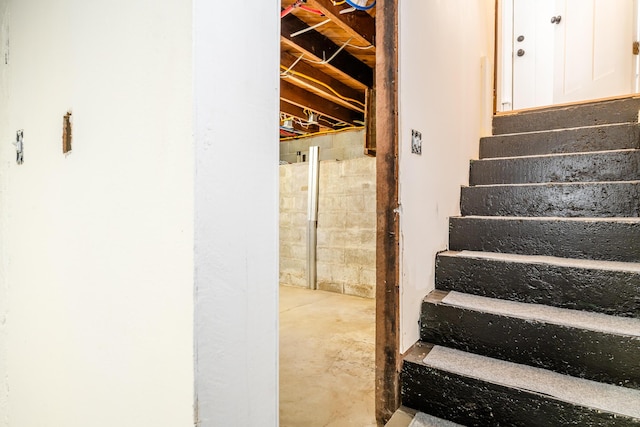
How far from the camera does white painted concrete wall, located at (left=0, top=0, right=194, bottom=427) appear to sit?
1.65 feet

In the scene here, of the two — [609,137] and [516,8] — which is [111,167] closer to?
[609,137]

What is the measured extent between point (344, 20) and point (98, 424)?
2432 mm

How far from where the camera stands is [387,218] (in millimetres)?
1388

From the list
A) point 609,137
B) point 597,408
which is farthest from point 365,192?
point 597,408

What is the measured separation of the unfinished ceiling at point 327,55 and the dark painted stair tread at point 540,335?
1848 mm

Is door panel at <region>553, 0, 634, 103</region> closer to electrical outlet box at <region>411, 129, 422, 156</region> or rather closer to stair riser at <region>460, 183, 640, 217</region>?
stair riser at <region>460, 183, 640, 217</region>

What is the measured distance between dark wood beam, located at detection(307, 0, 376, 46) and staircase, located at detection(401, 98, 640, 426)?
1374 mm

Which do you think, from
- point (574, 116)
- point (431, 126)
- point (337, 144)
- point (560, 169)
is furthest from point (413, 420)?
point (337, 144)

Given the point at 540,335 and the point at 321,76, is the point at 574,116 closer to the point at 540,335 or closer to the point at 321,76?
the point at 540,335

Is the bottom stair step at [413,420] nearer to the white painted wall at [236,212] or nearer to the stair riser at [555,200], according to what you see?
the white painted wall at [236,212]

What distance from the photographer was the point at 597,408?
1023mm

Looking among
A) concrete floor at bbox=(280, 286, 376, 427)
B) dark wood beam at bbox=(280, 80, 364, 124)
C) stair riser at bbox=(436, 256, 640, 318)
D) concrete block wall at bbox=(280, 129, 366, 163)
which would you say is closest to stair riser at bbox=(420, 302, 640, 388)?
stair riser at bbox=(436, 256, 640, 318)

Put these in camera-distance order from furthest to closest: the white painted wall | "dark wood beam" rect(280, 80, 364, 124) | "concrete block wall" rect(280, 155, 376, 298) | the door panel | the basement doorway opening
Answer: "concrete block wall" rect(280, 155, 376, 298) → "dark wood beam" rect(280, 80, 364, 124) → the door panel → the basement doorway opening → the white painted wall

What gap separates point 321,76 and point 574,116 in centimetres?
213
